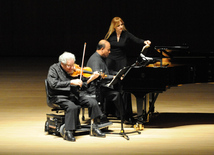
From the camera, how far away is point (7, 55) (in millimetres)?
14430

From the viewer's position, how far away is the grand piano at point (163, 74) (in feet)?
17.0

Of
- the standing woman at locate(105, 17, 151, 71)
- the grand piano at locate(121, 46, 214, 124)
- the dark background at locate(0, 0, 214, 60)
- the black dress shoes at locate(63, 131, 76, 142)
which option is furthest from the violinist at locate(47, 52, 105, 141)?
the dark background at locate(0, 0, 214, 60)

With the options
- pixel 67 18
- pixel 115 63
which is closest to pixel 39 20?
pixel 67 18

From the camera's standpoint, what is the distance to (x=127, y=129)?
17.7 feet

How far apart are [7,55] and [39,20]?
65.2 inches

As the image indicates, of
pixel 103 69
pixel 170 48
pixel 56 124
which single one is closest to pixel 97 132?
pixel 56 124

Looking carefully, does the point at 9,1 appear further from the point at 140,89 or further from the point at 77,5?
the point at 140,89

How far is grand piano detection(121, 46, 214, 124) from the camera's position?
5.20m

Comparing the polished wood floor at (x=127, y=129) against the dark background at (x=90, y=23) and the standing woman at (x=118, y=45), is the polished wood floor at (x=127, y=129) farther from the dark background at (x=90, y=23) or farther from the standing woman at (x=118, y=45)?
the dark background at (x=90, y=23)

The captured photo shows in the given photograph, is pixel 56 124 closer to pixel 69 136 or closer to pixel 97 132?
pixel 69 136

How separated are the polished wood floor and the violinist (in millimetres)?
176

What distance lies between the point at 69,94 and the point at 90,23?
8.95 metres

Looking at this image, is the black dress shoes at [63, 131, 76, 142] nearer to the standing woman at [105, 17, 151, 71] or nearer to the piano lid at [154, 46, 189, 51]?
the standing woman at [105, 17, 151, 71]

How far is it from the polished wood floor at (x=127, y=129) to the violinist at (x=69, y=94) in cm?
18
